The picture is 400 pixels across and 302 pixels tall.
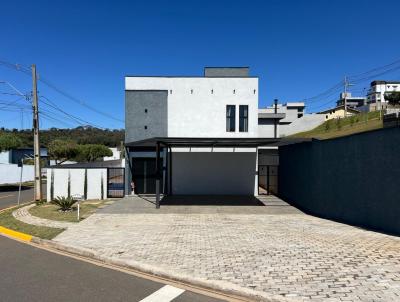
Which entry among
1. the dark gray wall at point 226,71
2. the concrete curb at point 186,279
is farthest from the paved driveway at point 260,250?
the dark gray wall at point 226,71

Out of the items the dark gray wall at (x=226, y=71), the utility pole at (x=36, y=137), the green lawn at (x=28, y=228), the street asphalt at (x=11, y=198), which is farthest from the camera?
the dark gray wall at (x=226, y=71)

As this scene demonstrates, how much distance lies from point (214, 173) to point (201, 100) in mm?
4712

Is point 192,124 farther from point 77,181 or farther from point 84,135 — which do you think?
point 84,135

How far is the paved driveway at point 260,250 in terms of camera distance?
6.39 m

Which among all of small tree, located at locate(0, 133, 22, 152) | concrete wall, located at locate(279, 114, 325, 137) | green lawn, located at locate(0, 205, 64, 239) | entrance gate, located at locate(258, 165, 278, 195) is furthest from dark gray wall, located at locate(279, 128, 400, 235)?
concrete wall, located at locate(279, 114, 325, 137)

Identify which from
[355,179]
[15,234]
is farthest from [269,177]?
[15,234]

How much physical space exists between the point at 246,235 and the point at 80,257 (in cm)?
478

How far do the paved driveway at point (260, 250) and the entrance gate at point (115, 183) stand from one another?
24.1ft

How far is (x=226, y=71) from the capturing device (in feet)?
81.5

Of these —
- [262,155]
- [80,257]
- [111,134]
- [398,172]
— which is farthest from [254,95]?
[111,134]

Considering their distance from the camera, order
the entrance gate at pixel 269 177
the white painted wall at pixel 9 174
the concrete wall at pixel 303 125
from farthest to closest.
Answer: the concrete wall at pixel 303 125 < the white painted wall at pixel 9 174 < the entrance gate at pixel 269 177

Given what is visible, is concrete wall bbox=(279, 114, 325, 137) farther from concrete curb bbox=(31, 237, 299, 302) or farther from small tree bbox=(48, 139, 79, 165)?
concrete curb bbox=(31, 237, 299, 302)

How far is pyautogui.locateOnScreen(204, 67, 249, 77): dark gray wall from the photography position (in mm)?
24750

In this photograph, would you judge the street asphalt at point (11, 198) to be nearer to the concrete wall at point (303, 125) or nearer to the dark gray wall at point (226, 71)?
the dark gray wall at point (226, 71)
